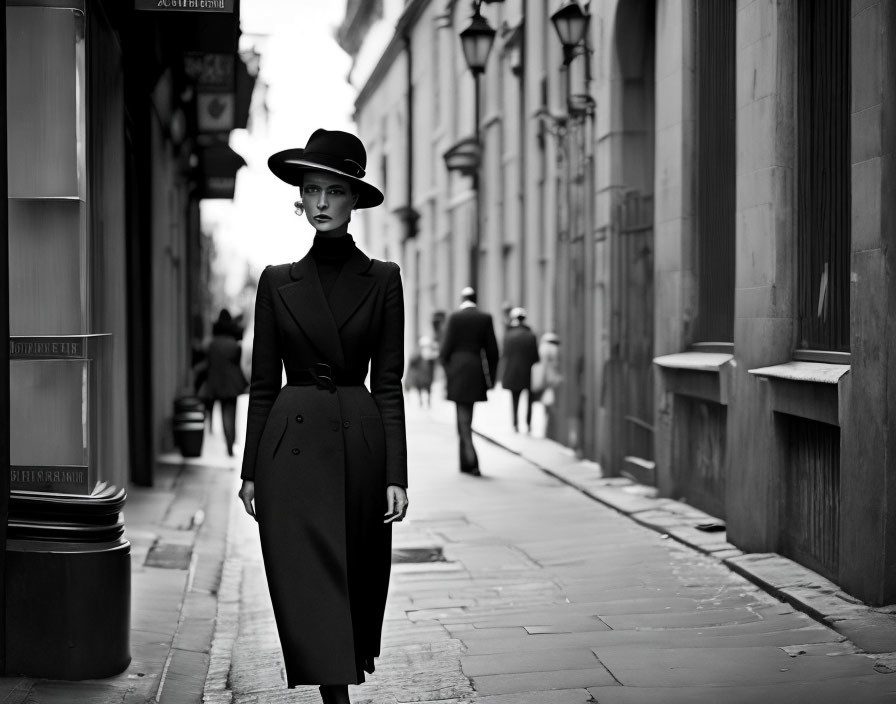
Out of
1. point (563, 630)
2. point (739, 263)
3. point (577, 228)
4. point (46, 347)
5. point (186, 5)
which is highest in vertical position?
point (186, 5)

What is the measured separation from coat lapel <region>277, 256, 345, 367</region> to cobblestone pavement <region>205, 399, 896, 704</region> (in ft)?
5.45

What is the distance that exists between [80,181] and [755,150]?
464 centimetres

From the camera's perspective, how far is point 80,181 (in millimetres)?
6109

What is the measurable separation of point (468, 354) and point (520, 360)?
506cm

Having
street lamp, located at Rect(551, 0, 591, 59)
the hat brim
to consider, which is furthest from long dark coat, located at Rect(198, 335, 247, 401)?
the hat brim

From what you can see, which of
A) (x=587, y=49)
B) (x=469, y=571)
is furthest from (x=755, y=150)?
(x=587, y=49)

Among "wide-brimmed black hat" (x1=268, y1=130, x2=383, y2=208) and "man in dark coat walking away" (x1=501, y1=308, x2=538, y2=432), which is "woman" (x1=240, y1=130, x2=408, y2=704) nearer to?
"wide-brimmed black hat" (x1=268, y1=130, x2=383, y2=208)

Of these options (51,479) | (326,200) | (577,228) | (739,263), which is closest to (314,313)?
(326,200)

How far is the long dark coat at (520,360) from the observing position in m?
20.0

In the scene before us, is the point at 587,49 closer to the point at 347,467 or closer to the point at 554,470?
the point at 554,470

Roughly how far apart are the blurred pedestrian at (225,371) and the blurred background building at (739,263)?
4112 mm

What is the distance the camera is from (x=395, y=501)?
15.8 ft

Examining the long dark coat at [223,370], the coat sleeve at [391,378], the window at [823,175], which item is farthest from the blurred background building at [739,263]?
the long dark coat at [223,370]

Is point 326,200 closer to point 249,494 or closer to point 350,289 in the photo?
point 350,289
